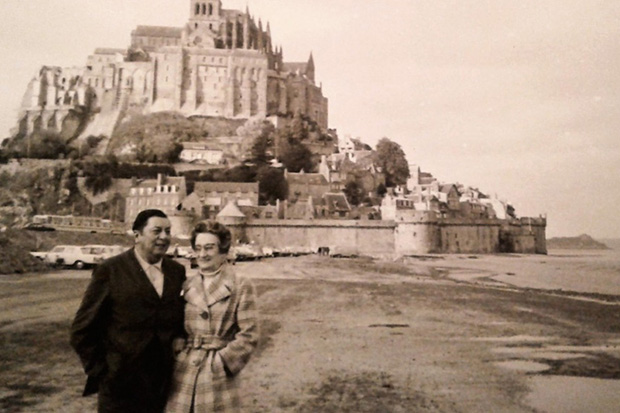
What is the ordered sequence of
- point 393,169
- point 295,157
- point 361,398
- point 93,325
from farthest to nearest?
point 295,157, point 393,169, point 361,398, point 93,325

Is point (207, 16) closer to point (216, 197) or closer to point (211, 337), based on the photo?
point (216, 197)

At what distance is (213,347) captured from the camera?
1953 millimetres

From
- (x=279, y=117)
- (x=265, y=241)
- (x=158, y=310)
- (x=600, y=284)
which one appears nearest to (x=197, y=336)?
(x=158, y=310)

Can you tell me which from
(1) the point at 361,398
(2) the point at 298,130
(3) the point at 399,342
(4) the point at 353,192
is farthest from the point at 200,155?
(2) the point at 298,130

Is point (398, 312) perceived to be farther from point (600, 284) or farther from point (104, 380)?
point (104, 380)

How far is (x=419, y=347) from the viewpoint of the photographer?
3.81 m

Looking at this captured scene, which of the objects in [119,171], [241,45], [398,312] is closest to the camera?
A: [398,312]

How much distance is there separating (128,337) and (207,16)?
25951 millimetres

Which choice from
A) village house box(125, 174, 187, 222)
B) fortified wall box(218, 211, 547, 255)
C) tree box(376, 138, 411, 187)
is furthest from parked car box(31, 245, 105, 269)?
tree box(376, 138, 411, 187)

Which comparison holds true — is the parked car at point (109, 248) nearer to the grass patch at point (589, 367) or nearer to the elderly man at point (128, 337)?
the elderly man at point (128, 337)

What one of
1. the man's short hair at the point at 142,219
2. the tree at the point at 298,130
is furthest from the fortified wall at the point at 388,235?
the tree at the point at 298,130

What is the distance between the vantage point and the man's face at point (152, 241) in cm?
210

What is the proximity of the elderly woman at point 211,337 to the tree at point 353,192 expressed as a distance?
61.1 ft

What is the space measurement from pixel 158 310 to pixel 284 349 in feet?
6.51
